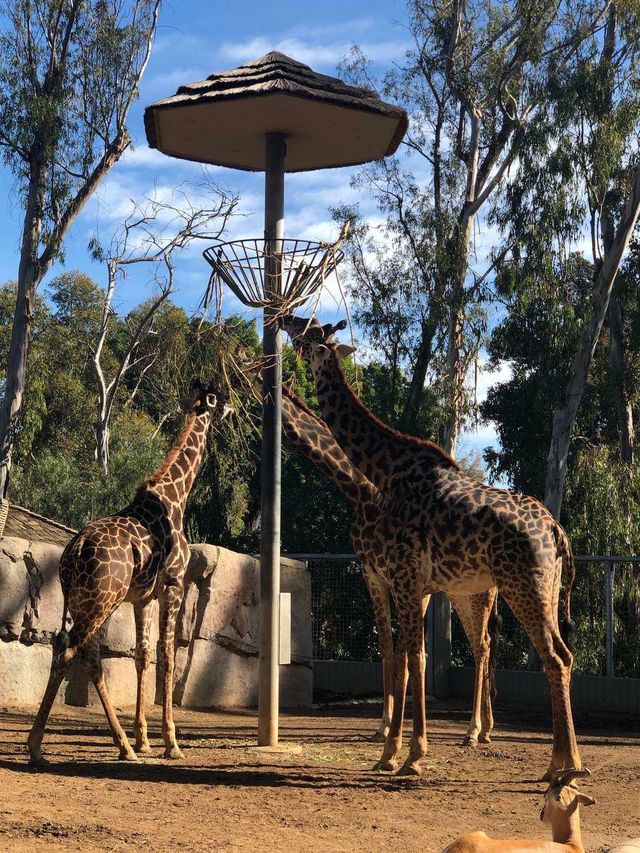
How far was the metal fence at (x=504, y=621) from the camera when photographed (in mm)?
15086

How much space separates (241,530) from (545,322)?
1023 centimetres

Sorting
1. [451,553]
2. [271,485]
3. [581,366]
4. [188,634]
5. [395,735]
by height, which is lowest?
[395,735]

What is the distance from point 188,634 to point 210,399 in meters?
3.55

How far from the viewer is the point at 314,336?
9.59 metres

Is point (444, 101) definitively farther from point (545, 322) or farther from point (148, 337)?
point (148, 337)

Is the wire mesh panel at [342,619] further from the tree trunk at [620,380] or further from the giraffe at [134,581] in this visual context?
the tree trunk at [620,380]

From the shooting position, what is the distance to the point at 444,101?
78.9ft

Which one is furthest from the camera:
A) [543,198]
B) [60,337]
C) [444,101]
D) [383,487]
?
[60,337]

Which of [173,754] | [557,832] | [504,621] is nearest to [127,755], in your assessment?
[173,754]

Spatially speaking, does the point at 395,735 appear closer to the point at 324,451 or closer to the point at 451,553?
the point at 451,553

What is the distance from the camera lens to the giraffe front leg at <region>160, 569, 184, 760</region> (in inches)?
330

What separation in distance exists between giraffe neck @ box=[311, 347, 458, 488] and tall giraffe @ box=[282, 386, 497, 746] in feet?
1.50

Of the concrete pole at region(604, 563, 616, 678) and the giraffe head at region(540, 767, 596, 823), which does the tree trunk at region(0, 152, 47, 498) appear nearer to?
the concrete pole at region(604, 563, 616, 678)

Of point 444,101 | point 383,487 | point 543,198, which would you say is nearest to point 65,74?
point 444,101
